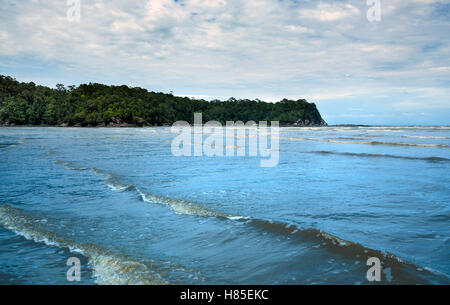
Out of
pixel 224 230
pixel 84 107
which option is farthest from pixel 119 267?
pixel 84 107

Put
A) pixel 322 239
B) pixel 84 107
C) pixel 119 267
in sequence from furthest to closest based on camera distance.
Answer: pixel 84 107, pixel 322 239, pixel 119 267

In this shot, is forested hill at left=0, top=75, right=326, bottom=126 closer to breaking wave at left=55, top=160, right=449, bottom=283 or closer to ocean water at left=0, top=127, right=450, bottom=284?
ocean water at left=0, top=127, right=450, bottom=284

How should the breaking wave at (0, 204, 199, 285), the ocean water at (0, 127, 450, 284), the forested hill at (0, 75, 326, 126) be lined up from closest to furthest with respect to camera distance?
the breaking wave at (0, 204, 199, 285), the ocean water at (0, 127, 450, 284), the forested hill at (0, 75, 326, 126)

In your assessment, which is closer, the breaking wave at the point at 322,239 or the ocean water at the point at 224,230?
the breaking wave at the point at 322,239

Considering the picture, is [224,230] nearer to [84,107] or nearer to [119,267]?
[119,267]

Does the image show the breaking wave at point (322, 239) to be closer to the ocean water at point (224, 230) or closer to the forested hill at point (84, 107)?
the ocean water at point (224, 230)

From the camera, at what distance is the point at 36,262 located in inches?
165

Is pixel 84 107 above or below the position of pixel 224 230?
above

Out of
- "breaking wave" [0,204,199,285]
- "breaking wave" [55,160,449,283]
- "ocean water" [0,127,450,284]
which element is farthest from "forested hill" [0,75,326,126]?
"breaking wave" [0,204,199,285]

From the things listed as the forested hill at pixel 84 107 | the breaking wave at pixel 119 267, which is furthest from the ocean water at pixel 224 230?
the forested hill at pixel 84 107
